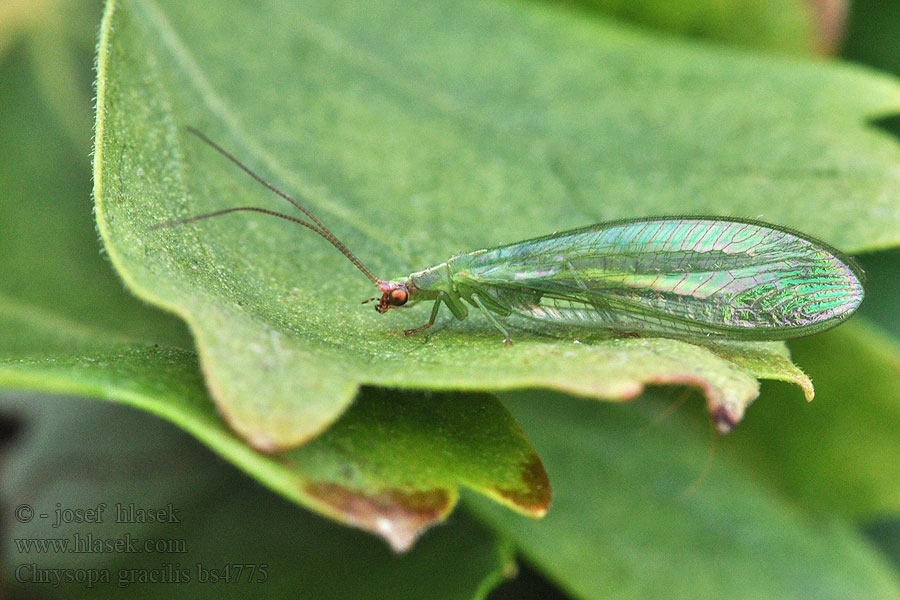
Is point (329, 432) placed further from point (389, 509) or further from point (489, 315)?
point (489, 315)

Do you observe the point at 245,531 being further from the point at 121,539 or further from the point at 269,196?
the point at 269,196

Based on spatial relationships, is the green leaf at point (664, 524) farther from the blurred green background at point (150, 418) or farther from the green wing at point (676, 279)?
the green wing at point (676, 279)

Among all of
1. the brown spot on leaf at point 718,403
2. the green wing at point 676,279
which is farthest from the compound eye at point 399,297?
the brown spot on leaf at point 718,403

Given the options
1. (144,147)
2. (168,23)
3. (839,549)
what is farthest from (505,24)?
(839,549)

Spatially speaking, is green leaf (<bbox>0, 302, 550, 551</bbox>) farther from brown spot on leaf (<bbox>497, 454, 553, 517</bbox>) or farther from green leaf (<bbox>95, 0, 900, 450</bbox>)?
green leaf (<bbox>95, 0, 900, 450</bbox>)

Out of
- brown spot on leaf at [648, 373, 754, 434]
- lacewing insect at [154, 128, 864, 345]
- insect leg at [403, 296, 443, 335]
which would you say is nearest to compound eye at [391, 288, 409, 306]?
lacewing insect at [154, 128, 864, 345]
